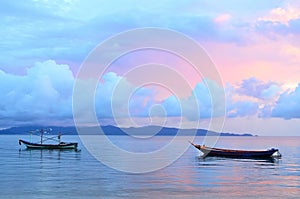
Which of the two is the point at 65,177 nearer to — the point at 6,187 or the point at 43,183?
the point at 43,183

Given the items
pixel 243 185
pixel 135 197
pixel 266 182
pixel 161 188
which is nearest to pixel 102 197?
pixel 135 197

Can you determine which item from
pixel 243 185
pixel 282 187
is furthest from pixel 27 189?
pixel 282 187

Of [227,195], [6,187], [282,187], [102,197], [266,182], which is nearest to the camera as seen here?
[102,197]

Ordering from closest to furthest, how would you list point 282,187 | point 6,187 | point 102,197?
point 102,197
point 6,187
point 282,187

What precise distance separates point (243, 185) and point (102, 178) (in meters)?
14.9

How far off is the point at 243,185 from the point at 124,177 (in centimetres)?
1315

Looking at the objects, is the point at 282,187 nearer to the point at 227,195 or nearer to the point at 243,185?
the point at 243,185

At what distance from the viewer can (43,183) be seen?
4050cm

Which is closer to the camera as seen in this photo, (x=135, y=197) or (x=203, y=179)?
(x=135, y=197)

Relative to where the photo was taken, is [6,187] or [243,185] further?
[243,185]

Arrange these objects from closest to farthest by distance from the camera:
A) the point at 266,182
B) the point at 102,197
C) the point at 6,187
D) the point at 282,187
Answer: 1. the point at 102,197
2. the point at 6,187
3. the point at 282,187
4. the point at 266,182

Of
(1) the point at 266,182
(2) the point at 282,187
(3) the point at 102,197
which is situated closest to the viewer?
(3) the point at 102,197

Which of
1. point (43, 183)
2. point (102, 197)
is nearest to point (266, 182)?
point (102, 197)

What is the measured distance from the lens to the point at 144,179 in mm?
45438
